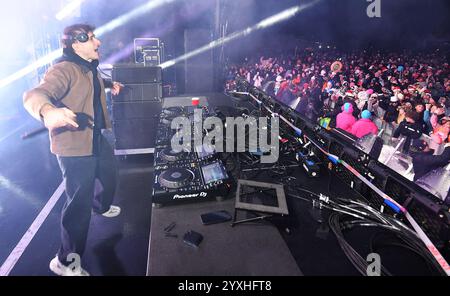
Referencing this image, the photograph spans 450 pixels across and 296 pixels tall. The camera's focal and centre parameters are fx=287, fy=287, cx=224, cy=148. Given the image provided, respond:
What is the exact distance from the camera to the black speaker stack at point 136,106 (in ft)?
13.4

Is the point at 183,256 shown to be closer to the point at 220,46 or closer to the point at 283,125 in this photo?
the point at 283,125

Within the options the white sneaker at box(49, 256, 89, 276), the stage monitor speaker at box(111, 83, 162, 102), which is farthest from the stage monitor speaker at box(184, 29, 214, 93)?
the white sneaker at box(49, 256, 89, 276)

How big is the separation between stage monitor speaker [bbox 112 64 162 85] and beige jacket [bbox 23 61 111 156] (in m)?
1.98

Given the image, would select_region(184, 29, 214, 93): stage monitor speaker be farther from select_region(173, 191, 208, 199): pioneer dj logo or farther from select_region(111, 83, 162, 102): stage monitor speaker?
select_region(173, 191, 208, 199): pioneer dj logo

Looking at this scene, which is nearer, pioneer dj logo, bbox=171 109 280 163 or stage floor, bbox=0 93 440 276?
stage floor, bbox=0 93 440 276

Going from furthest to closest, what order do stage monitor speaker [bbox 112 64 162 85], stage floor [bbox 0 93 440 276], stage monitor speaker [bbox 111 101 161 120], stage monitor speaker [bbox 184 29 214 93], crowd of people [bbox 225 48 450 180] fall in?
1. stage monitor speaker [bbox 184 29 214 93]
2. crowd of people [bbox 225 48 450 180]
3. stage monitor speaker [bbox 111 101 161 120]
4. stage monitor speaker [bbox 112 64 162 85]
5. stage floor [bbox 0 93 440 276]

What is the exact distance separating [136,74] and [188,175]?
106 inches

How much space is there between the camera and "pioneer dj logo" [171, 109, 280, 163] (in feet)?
8.10

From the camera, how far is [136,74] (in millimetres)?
4074

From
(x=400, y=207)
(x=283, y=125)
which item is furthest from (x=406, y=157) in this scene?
(x=400, y=207)

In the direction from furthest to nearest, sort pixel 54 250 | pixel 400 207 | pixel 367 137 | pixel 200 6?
pixel 200 6 → pixel 54 250 → pixel 367 137 → pixel 400 207

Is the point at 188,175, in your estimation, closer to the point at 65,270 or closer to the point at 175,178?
the point at 175,178

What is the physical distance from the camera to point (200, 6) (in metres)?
8.38

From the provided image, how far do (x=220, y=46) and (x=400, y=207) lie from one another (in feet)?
19.7
